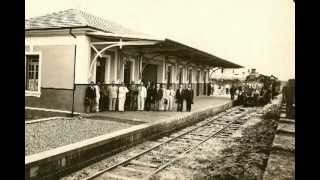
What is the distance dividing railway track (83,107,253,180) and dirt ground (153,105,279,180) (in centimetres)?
21

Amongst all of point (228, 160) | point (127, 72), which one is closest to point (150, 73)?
point (127, 72)

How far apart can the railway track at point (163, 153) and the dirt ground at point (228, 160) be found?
0.70ft

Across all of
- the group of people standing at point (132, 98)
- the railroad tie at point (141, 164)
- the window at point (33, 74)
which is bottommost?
the railroad tie at point (141, 164)

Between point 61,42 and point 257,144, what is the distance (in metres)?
6.05

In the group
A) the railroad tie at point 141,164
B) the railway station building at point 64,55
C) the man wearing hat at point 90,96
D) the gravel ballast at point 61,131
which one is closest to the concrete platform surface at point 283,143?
the railroad tie at point 141,164

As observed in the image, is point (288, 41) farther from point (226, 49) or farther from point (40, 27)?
point (40, 27)

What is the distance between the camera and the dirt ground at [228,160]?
17.3 feet

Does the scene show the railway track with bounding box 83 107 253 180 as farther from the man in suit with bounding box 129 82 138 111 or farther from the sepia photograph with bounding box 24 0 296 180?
the man in suit with bounding box 129 82 138 111

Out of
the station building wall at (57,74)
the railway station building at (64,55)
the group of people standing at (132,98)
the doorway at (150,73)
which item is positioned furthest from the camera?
the doorway at (150,73)

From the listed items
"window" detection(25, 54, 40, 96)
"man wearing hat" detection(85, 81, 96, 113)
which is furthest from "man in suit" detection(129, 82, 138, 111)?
"window" detection(25, 54, 40, 96)

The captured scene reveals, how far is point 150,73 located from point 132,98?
4389 millimetres

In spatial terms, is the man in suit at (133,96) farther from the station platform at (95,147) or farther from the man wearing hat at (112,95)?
the station platform at (95,147)

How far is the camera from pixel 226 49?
4711mm

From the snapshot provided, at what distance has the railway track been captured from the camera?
518cm
